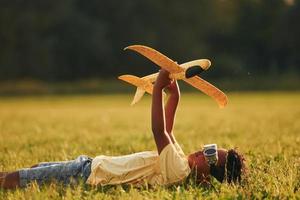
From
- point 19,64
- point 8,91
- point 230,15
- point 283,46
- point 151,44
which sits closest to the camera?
point 8,91

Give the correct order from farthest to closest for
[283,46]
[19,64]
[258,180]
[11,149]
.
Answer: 1. [283,46]
2. [19,64]
3. [11,149]
4. [258,180]

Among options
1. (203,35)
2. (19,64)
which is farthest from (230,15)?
(19,64)

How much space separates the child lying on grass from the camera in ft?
16.1

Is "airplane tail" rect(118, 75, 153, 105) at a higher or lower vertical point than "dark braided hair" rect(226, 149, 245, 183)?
higher

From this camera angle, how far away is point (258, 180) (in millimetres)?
4961

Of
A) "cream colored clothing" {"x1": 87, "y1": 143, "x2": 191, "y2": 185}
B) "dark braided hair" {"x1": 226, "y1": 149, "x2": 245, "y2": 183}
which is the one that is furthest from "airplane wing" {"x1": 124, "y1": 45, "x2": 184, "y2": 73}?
"dark braided hair" {"x1": 226, "y1": 149, "x2": 245, "y2": 183}

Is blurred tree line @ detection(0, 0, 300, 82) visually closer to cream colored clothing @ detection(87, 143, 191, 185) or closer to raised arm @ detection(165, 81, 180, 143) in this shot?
raised arm @ detection(165, 81, 180, 143)

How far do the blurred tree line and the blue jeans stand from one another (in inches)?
1680

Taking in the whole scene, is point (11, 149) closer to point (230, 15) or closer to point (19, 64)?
point (19, 64)

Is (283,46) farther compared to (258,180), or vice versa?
(283,46)

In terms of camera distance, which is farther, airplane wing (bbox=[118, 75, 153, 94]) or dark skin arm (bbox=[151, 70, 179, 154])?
airplane wing (bbox=[118, 75, 153, 94])

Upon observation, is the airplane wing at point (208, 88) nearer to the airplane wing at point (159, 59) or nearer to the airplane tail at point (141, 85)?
the airplane wing at point (159, 59)

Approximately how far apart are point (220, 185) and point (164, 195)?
0.79 meters

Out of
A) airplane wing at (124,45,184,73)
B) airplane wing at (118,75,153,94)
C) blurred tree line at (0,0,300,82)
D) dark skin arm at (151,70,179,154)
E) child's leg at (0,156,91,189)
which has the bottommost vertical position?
child's leg at (0,156,91,189)
